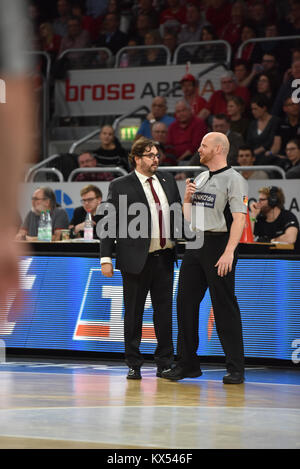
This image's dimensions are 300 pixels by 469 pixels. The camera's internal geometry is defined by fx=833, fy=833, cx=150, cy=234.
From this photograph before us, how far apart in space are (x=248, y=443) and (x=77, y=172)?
8512 mm

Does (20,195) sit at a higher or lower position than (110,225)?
higher

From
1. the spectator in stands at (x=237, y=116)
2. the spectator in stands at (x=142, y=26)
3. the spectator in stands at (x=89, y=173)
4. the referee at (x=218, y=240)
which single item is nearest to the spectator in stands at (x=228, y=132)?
the spectator in stands at (x=237, y=116)

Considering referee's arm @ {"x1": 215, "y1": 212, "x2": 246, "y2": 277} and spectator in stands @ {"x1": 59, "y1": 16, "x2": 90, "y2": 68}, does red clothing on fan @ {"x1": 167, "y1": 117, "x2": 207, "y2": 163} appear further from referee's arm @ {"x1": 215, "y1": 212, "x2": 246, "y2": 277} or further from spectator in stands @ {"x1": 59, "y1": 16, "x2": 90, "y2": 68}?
referee's arm @ {"x1": 215, "y1": 212, "x2": 246, "y2": 277}

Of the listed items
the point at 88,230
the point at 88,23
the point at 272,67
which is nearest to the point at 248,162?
the point at 272,67

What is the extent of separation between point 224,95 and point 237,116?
2.10 ft

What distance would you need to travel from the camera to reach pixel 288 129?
1227 cm

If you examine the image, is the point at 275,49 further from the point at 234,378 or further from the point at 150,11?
the point at 234,378

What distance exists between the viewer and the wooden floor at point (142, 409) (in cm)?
445

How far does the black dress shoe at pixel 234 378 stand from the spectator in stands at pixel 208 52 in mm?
8078

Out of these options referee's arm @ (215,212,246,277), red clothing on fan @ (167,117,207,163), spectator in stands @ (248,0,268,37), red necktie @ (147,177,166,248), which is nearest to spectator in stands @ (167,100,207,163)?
red clothing on fan @ (167,117,207,163)

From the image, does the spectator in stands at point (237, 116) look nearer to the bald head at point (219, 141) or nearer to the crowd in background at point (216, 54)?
the crowd in background at point (216, 54)

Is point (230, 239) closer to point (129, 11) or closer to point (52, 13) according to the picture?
point (129, 11)
